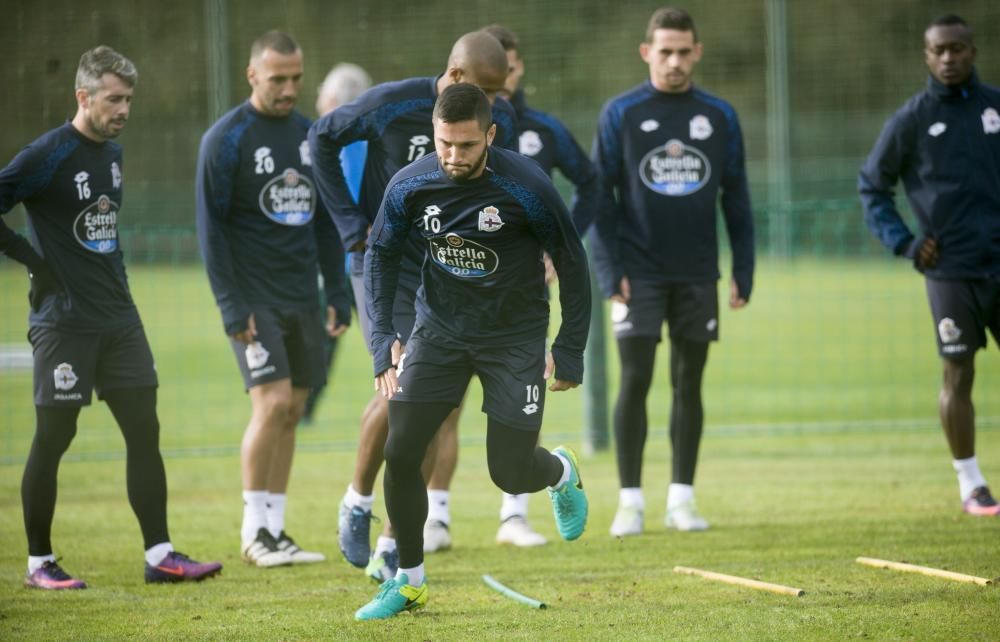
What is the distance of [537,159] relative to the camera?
25.3 ft

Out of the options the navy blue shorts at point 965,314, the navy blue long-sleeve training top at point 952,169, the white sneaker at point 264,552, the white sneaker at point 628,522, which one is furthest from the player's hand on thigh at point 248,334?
the navy blue shorts at point 965,314

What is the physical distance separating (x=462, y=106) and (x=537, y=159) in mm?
2485

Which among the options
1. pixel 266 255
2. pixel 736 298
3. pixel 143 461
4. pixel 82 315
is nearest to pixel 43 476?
pixel 143 461

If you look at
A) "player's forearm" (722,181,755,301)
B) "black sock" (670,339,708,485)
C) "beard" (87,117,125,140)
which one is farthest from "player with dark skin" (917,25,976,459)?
"beard" (87,117,125,140)

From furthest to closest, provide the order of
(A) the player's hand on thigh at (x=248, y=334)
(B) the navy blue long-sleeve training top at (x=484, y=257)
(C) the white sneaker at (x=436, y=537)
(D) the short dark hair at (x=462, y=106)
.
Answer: (C) the white sneaker at (x=436, y=537)
(A) the player's hand on thigh at (x=248, y=334)
(B) the navy blue long-sleeve training top at (x=484, y=257)
(D) the short dark hair at (x=462, y=106)

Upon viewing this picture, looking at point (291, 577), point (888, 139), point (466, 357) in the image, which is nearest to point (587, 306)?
point (466, 357)

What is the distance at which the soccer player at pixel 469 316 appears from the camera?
18.0 ft

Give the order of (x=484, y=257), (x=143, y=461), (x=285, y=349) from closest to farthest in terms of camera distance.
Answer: (x=484, y=257)
(x=143, y=461)
(x=285, y=349)

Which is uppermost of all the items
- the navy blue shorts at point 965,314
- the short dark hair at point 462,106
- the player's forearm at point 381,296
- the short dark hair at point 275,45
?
the short dark hair at point 275,45

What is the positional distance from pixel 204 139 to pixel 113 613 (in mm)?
2367

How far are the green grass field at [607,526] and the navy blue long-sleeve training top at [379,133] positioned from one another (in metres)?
1.68

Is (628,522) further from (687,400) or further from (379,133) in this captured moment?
(379,133)

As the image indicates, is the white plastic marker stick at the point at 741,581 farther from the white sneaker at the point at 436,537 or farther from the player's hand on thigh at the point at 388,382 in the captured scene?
the player's hand on thigh at the point at 388,382

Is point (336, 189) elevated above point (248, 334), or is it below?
above
